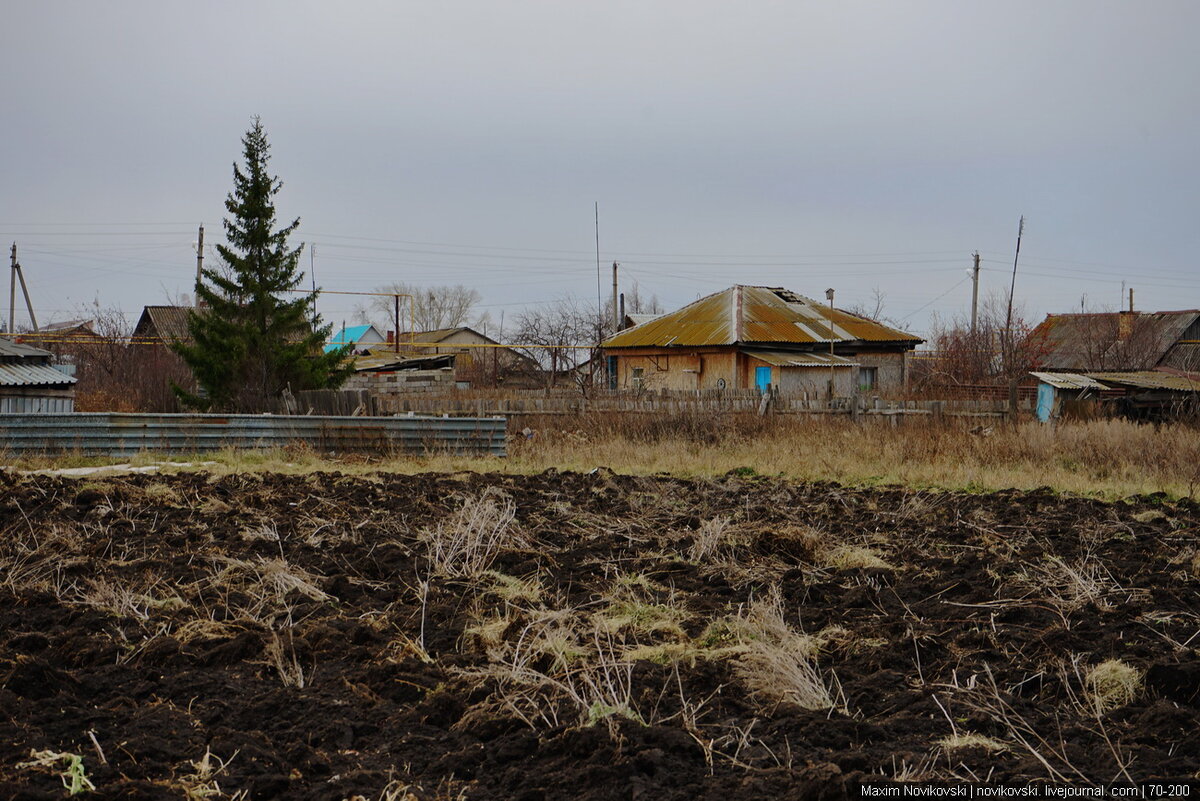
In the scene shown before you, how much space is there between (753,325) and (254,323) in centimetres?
1634

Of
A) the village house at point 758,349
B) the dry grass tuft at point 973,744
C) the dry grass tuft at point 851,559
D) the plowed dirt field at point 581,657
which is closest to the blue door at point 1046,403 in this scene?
the village house at point 758,349

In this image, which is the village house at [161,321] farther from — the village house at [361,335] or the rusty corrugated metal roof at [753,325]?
the rusty corrugated metal roof at [753,325]

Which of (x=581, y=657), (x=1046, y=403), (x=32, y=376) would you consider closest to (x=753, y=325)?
(x=1046, y=403)

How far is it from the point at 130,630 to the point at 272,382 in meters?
21.2

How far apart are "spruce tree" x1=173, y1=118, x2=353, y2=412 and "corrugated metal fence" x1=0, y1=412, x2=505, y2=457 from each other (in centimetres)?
880

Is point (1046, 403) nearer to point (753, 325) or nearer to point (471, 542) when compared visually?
point (753, 325)

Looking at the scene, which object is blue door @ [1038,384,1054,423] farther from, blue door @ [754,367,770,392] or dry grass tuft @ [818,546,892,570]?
dry grass tuft @ [818,546,892,570]

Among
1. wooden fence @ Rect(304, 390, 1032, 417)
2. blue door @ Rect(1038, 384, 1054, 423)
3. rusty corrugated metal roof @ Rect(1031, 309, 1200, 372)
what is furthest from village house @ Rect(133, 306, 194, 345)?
blue door @ Rect(1038, 384, 1054, 423)

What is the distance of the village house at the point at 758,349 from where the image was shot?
3356cm

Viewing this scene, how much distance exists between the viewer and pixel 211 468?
1445 cm

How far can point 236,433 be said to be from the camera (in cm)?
1627

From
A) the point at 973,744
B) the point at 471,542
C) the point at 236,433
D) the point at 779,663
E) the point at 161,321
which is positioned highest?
the point at 161,321

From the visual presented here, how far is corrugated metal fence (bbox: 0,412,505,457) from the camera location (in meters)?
15.4

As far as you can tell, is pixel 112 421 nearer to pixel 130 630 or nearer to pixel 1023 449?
pixel 130 630
